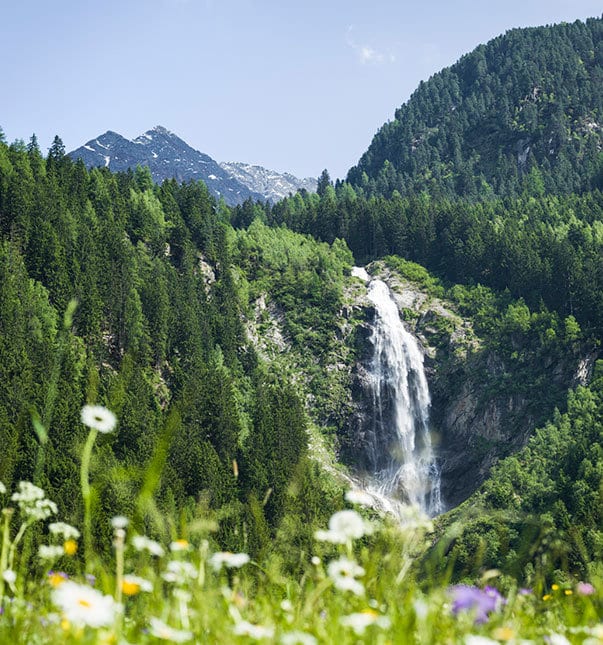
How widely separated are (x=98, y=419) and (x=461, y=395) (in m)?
71.4

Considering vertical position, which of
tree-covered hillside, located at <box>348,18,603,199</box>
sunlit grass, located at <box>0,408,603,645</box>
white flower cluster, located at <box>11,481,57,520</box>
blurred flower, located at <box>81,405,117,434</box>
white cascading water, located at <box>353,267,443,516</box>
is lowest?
white cascading water, located at <box>353,267,443,516</box>

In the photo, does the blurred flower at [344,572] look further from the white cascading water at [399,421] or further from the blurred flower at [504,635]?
the white cascading water at [399,421]

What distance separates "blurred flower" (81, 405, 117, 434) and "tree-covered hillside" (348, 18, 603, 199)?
126665 millimetres

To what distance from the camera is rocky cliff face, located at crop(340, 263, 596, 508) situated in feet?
214

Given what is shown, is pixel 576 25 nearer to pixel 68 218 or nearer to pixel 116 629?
pixel 68 218

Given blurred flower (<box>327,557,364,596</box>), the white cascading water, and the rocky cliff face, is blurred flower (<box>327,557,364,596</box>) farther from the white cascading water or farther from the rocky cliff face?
the rocky cliff face

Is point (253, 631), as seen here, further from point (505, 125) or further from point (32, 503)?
point (505, 125)

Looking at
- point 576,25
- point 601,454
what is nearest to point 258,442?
point 601,454

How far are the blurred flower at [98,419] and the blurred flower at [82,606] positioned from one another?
663 millimetres

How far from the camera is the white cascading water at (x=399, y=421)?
217 ft

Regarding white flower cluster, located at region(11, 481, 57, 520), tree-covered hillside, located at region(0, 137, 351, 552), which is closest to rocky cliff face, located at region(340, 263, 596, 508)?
tree-covered hillside, located at region(0, 137, 351, 552)

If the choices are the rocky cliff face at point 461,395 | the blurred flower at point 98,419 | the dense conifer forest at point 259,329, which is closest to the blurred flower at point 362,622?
the blurred flower at point 98,419

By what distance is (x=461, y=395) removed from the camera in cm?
7181

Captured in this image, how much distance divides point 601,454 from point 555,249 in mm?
36943
